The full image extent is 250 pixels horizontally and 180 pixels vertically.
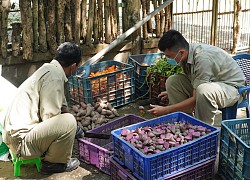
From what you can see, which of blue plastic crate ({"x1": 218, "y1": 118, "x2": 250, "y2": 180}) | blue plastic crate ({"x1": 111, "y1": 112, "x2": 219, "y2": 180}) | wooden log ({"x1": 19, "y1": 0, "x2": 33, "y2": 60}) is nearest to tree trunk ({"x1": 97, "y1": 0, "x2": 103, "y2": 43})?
wooden log ({"x1": 19, "y1": 0, "x2": 33, "y2": 60})

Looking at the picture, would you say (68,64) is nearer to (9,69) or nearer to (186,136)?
(186,136)

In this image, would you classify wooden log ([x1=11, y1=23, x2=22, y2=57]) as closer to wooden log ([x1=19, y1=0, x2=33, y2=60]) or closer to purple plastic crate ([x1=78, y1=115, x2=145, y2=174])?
wooden log ([x1=19, y1=0, x2=33, y2=60])

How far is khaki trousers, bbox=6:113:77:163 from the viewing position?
3.43 metres

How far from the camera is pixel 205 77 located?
157 inches

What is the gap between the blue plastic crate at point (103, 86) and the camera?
5.15 metres

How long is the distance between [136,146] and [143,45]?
382 centimetres

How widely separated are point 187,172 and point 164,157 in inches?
12.9

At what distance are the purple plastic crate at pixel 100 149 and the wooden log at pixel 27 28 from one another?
2.16 meters

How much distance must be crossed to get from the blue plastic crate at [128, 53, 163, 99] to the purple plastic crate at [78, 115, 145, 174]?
1.62 m

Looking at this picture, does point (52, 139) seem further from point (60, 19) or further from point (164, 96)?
point (60, 19)

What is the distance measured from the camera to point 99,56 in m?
5.86

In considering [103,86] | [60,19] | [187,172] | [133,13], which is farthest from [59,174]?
[133,13]

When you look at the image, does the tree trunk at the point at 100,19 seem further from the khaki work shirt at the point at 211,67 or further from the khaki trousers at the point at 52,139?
the khaki trousers at the point at 52,139

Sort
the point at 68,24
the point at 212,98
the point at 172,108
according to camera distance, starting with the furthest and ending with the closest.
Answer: the point at 68,24, the point at 172,108, the point at 212,98
